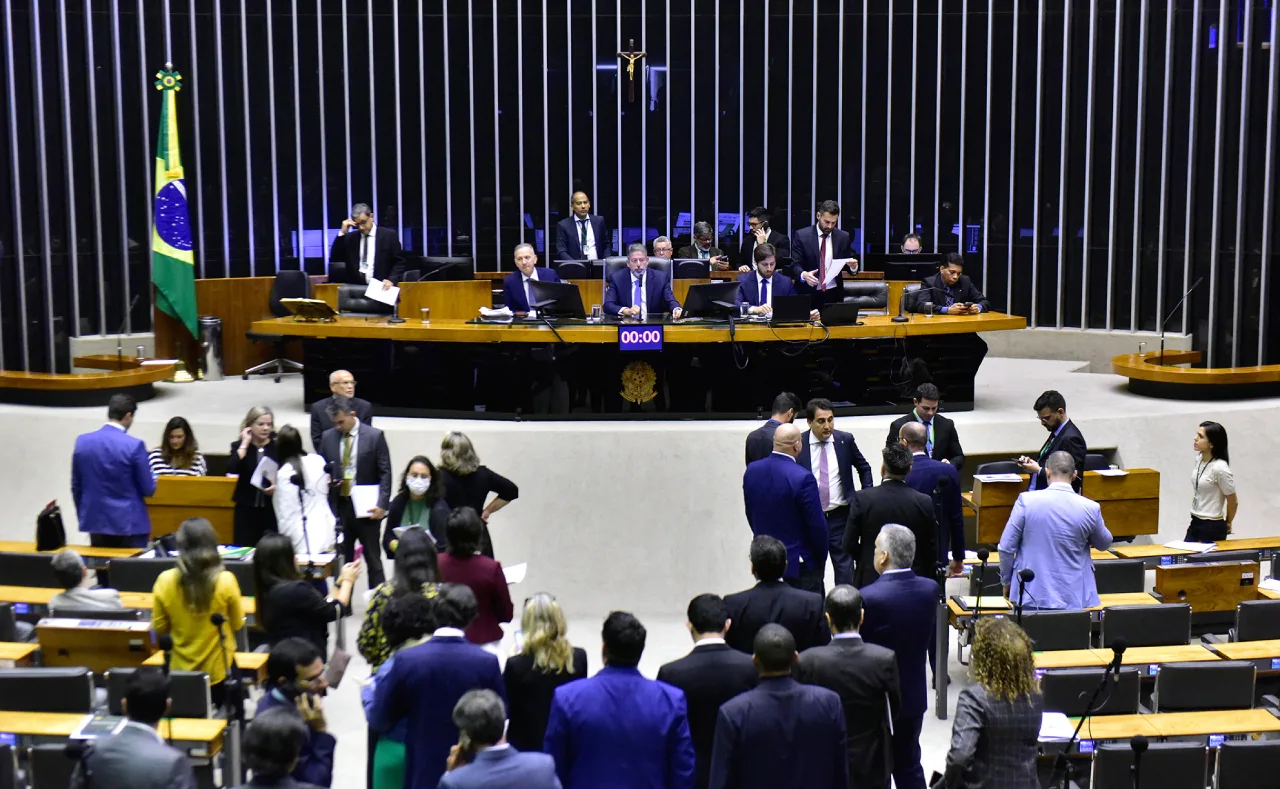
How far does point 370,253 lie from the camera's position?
12086mm

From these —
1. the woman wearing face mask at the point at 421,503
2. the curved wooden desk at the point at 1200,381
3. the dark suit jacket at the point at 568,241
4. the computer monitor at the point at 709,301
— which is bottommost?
the woman wearing face mask at the point at 421,503

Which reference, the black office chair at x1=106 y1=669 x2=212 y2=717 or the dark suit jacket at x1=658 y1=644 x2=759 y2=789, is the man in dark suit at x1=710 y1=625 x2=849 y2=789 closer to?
the dark suit jacket at x1=658 y1=644 x2=759 y2=789

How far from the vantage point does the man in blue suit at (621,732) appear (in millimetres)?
4492

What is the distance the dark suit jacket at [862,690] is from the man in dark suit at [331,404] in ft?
13.1

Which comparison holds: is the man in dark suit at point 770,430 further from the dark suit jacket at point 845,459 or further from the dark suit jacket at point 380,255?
the dark suit jacket at point 380,255

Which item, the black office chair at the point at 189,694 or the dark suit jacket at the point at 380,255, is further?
the dark suit jacket at the point at 380,255

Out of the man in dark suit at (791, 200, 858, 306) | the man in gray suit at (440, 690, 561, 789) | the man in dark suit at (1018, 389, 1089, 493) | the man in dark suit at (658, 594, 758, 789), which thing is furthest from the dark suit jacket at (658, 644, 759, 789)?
the man in dark suit at (791, 200, 858, 306)

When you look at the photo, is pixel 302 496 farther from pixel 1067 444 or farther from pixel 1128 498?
pixel 1128 498

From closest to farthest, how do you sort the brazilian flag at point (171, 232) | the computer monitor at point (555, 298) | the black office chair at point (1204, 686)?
the black office chair at point (1204, 686) < the computer monitor at point (555, 298) < the brazilian flag at point (171, 232)

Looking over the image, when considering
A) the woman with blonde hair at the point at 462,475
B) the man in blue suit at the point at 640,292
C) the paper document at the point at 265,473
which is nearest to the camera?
the woman with blonde hair at the point at 462,475

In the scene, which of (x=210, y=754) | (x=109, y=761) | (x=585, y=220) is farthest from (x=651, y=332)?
(x=109, y=761)

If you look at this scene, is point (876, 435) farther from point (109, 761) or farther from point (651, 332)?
point (109, 761)

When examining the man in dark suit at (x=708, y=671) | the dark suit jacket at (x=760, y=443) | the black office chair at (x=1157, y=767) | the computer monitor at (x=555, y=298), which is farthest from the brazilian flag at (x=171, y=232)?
the black office chair at (x=1157, y=767)

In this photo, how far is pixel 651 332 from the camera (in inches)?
384
